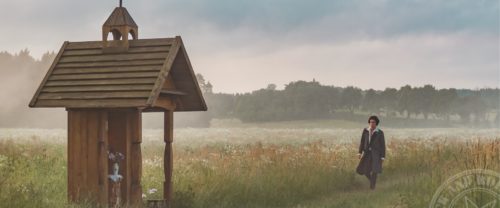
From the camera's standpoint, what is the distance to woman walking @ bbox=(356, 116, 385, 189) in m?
16.5

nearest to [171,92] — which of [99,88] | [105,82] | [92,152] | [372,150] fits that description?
[105,82]

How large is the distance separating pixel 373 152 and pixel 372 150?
0.06 metres

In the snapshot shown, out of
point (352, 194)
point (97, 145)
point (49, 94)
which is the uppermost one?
point (49, 94)

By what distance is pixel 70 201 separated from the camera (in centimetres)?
1113

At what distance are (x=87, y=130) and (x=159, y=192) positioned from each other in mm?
3468

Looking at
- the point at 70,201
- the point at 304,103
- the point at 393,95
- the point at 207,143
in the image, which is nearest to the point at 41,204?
the point at 70,201

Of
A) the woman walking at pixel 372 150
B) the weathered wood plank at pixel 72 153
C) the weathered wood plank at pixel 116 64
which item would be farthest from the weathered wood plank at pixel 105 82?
the woman walking at pixel 372 150

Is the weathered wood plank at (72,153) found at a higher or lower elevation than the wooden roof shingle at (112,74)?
lower

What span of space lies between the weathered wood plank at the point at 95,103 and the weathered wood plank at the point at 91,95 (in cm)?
7

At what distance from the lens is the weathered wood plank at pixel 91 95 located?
1076 cm

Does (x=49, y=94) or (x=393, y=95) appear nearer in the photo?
(x=49, y=94)

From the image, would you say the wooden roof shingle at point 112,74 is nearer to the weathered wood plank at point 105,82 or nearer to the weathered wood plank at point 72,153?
the weathered wood plank at point 105,82

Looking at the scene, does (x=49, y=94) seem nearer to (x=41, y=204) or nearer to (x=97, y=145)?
(x=97, y=145)

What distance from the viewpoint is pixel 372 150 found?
16562mm
